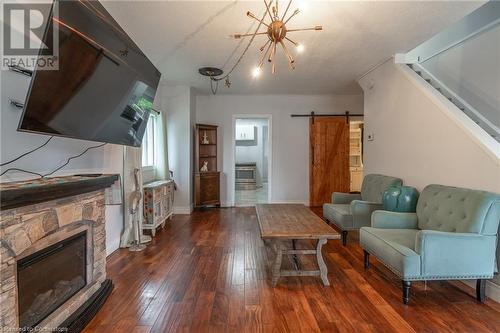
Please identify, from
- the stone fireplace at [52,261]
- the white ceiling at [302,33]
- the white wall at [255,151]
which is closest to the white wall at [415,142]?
the white ceiling at [302,33]

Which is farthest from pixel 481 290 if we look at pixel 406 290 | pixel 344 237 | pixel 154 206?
pixel 154 206

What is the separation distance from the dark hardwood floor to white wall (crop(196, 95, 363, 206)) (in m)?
3.03

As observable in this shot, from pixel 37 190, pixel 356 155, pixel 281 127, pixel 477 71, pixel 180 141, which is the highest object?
pixel 477 71

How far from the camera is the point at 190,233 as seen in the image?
409 centimetres

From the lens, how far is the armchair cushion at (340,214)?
3.46 meters

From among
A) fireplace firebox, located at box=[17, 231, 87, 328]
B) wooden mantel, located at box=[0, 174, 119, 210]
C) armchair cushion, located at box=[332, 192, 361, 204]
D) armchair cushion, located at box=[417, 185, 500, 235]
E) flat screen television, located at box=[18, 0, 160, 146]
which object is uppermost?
flat screen television, located at box=[18, 0, 160, 146]

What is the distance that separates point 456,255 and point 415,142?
1612mm

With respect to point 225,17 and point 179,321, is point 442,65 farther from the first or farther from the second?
point 179,321

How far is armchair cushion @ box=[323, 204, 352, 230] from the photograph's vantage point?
3465 mm

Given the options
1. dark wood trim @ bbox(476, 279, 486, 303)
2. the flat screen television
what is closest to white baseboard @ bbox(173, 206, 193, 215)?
the flat screen television

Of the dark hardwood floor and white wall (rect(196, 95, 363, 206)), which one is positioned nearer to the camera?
the dark hardwood floor

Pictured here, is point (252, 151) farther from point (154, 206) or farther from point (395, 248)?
point (395, 248)

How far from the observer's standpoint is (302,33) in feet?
9.78

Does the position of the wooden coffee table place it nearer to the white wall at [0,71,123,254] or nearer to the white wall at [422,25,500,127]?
the white wall at [0,71,123,254]
